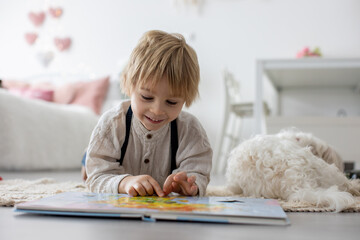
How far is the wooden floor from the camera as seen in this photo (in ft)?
2.06

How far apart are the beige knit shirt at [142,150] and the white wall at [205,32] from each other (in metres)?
2.27

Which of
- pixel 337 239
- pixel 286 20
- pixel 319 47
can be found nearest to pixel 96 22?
pixel 286 20

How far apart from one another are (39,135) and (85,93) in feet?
3.52

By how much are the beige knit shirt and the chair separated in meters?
1.94

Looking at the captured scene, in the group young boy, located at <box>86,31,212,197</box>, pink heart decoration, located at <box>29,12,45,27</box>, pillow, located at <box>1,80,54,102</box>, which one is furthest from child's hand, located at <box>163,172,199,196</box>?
pink heart decoration, located at <box>29,12,45,27</box>

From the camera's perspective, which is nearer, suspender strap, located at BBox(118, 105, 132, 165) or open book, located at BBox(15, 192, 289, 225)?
open book, located at BBox(15, 192, 289, 225)

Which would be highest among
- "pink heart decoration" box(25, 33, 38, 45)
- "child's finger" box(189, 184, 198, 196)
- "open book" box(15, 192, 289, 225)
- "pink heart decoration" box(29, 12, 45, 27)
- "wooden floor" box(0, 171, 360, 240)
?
"pink heart decoration" box(29, 12, 45, 27)

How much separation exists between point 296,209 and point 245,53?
2.85 meters

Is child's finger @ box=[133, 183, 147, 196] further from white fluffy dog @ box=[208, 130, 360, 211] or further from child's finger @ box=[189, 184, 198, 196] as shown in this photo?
white fluffy dog @ box=[208, 130, 360, 211]

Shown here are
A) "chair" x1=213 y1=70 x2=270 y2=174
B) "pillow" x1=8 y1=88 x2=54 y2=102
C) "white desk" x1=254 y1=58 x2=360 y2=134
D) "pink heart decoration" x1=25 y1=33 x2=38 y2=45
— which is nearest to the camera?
"white desk" x1=254 y1=58 x2=360 y2=134

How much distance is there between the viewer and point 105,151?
1.11 meters

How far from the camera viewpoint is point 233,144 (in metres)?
3.41

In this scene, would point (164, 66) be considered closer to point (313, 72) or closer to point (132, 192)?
point (132, 192)

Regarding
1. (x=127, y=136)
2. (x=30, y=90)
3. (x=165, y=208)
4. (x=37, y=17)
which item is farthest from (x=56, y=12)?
(x=165, y=208)
